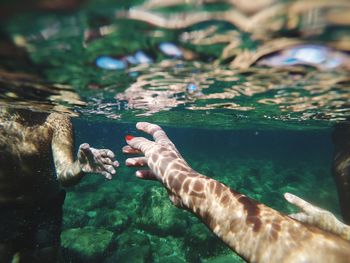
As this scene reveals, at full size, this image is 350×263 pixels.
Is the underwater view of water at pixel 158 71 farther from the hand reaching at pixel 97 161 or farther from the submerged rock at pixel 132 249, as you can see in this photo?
the hand reaching at pixel 97 161

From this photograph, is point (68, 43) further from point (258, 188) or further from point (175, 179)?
point (258, 188)

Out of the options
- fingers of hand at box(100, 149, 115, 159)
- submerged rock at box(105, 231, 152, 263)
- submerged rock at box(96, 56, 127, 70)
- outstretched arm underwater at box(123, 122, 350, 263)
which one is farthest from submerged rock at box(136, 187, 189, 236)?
fingers of hand at box(100, 149, 115, 159)

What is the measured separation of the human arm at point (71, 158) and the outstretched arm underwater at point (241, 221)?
57 centimetres

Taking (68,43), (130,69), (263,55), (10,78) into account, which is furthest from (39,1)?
(263,55)

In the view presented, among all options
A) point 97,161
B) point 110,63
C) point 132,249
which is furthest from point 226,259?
point 110,63

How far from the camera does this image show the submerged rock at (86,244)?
10.2 m

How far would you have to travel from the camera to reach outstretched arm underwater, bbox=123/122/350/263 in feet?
10.9

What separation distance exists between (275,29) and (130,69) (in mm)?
4580

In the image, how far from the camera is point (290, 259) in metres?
3.29

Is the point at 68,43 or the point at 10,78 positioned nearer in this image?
the point at 68,43

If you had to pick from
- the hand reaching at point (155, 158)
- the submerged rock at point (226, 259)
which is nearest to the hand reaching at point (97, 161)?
the hand reaching at point (155, 158)

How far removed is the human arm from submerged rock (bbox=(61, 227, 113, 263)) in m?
5.88

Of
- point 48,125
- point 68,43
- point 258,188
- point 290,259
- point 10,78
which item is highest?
point 68,43

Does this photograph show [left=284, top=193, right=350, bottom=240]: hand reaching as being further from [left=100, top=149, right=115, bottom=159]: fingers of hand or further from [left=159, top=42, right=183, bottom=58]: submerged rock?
[left=159, top=42, right=183, bottom=58]: submerged rock
